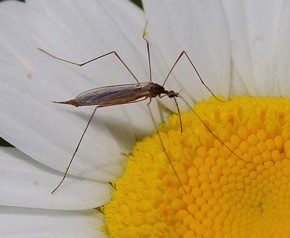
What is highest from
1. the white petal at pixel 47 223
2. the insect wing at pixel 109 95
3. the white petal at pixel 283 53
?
the white petal at pixel 283 53

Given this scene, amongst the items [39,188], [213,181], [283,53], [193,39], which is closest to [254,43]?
[283,53]

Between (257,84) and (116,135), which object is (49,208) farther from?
(257,84)

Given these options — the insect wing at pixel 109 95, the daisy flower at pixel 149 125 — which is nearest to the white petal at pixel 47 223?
the daisy flower at pixel 149 125

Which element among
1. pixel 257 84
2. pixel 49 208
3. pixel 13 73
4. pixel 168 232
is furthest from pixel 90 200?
pixel 257 84

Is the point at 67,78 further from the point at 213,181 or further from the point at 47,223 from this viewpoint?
the point at 213,181

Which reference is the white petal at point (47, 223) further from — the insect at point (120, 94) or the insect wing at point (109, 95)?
the insect wing at point (109, 95)

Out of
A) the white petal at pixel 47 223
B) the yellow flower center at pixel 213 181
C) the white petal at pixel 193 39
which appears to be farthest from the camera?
the white petal at pixel 193 39

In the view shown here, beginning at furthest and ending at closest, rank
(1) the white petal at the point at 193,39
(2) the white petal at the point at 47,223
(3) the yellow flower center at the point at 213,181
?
(1) the white petal at the point at 193,39, (2) the white petal at the point at 47,223, (3) the yellow flower center at the point at 213,181
